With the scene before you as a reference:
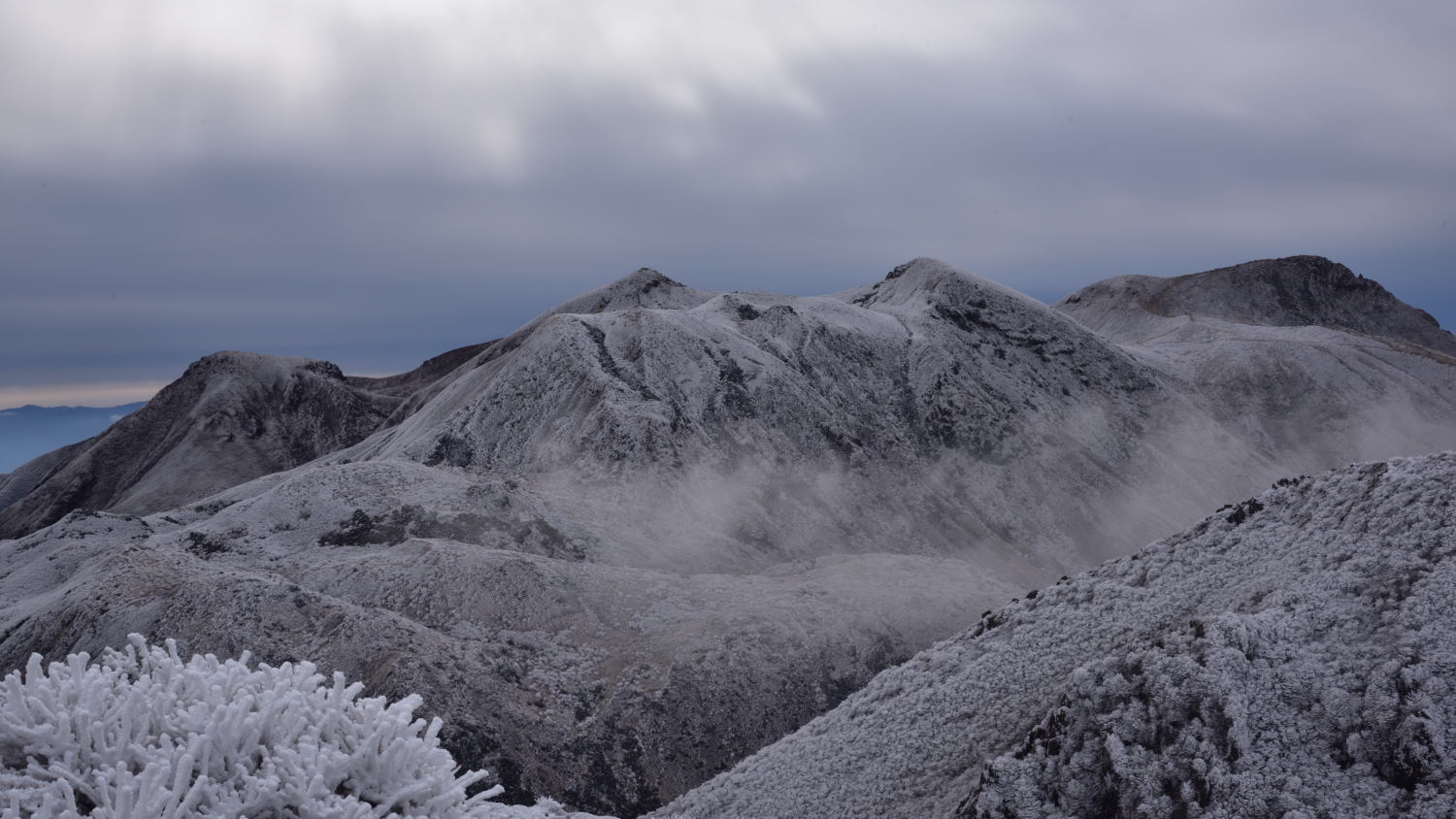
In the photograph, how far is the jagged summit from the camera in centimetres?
10044

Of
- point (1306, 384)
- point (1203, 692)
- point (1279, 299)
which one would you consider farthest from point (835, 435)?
point (1279, 299)

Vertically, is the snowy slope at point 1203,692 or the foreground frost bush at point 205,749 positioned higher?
the foreground frost bush at point 205,749

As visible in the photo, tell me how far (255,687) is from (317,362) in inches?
3523

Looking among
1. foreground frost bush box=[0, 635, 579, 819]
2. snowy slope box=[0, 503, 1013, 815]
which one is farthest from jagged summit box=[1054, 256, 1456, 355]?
foreground frost bush box=[0, 635, 579, 819]

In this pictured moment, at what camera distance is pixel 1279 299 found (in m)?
104

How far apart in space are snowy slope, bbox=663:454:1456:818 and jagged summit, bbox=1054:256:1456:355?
91.7 m

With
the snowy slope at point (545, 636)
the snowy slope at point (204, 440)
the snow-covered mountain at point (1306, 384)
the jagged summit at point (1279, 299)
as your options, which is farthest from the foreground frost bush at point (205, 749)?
the jagged summit at point (1279, 299)

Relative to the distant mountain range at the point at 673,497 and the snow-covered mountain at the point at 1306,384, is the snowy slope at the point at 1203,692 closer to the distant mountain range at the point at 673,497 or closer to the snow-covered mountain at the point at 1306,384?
the distant mountain range at the point at 673,497

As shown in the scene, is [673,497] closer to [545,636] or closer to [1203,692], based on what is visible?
[545,636]

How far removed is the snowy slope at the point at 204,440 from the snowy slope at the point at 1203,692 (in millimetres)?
65351

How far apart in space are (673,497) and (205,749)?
31.6 meters

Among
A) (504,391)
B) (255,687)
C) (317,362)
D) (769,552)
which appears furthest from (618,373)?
(317,362)

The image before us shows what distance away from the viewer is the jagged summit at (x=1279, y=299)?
330 feet

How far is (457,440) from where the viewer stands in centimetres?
4100
